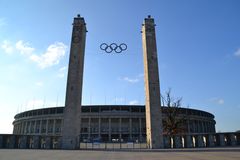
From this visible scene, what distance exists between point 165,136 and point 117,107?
171 ft

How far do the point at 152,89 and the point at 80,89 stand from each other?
1372 centimetres

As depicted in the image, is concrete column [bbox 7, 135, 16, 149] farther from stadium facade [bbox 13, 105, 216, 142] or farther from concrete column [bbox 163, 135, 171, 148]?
stadium facade [bbox 13, 105, 216, 142]

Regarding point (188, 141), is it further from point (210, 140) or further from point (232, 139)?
point (232, 139)

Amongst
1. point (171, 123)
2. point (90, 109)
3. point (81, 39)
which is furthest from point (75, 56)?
point (90, 109)

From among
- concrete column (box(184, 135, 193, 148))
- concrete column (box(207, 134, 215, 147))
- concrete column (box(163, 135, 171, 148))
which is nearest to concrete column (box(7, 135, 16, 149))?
concrete column (box(163, 135, 171, 148))

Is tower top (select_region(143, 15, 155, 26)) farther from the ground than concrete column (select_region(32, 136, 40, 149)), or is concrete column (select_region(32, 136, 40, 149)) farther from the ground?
tower top (select_region(143, 15, 155, 26))

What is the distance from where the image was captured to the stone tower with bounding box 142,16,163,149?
39219mm

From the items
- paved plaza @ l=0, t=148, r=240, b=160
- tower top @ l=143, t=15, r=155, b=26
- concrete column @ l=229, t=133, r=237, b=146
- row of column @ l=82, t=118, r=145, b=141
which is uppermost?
tower top @ l=143, t=15, r=155, b=26

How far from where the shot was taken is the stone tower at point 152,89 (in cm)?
3922

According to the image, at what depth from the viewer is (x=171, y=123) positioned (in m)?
44.8

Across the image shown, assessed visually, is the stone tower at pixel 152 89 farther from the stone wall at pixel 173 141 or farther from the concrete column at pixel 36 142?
the concrete column at pixel 36 142

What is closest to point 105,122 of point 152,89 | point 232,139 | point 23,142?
point 152,89

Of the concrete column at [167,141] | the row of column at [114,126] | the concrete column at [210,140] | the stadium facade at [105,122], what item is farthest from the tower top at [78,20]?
the row of column at [114,126]

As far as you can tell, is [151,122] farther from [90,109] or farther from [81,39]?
[90,109]
